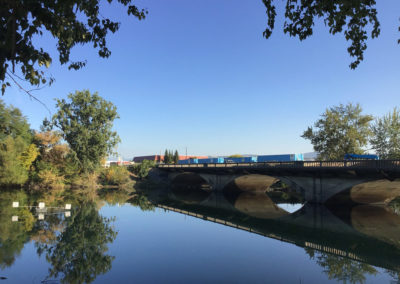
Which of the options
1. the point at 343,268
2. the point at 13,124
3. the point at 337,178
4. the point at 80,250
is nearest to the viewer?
the point at 343,268

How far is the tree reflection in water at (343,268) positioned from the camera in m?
13.0

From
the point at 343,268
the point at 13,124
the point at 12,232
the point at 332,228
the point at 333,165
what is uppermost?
the point at 13,124

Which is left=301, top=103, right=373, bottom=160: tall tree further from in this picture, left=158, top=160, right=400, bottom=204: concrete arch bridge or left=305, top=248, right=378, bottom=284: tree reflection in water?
left=305, top=248, right=378, bottom=284: tree reflection in water

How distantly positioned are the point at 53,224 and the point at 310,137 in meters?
48.9

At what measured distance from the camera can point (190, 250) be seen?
1744 cm

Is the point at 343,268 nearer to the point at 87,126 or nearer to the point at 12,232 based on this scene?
the point at 12,232

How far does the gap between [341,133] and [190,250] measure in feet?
Answer: 152

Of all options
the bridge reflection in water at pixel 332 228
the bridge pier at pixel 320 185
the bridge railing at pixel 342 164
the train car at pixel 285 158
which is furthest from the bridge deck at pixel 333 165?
the train car at pixel 285 158

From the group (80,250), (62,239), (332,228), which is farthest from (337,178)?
(62,239)

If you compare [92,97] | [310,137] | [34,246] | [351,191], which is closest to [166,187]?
[92,97]

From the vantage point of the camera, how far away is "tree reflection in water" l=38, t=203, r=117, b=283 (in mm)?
13016

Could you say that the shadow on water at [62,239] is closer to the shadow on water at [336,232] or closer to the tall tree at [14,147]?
the shadow on water at [336,232]

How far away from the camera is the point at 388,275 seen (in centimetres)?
1337

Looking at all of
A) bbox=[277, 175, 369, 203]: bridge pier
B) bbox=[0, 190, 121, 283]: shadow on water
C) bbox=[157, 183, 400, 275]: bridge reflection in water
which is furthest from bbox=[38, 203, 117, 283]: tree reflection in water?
bbox=[277, 175, 369, 203]: bridge pier
